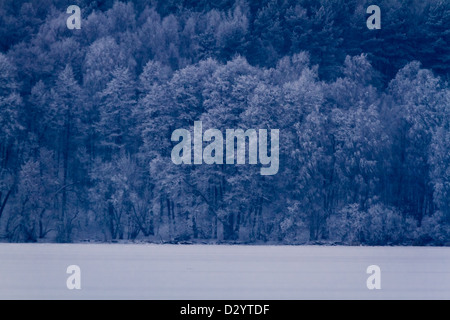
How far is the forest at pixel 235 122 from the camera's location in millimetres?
26891

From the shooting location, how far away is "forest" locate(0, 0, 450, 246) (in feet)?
88.2

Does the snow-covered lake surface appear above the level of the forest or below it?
below

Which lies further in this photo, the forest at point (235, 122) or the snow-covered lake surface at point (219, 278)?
the forest at point (235, 122)

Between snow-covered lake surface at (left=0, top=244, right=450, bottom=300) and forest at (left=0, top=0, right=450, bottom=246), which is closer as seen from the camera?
snow-covered lake surface at (left=0, top=244, right=450, bottom=300)

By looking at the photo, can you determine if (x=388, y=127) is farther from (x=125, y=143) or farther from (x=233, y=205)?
(x=125, y=143)

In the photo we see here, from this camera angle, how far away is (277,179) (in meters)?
27.4

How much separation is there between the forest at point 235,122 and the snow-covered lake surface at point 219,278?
887 cm

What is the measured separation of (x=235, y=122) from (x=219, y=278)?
13.6m

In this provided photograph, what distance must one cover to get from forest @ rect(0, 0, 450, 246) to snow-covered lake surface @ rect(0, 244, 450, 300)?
8.87 metres

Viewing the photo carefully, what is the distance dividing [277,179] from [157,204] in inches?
147

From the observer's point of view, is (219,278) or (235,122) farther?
(235,122)

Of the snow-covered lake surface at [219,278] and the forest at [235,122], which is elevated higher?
the forest at [235,122]

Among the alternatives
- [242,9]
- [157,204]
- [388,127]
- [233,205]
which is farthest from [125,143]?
[388,127]

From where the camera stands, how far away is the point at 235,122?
2603cm
